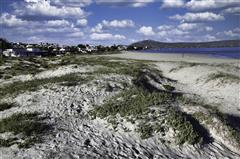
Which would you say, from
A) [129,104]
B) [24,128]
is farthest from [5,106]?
[129,104]

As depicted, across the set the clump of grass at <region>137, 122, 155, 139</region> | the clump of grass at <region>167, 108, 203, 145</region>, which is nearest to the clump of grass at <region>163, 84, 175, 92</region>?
the clump of grass at <region>167, 108, 203, 145</region>

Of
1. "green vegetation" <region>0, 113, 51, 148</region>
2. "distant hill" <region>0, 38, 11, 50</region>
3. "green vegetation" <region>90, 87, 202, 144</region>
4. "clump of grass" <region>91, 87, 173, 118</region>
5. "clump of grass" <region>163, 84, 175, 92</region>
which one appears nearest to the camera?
"green vegetation" <region>0, 113, 51, 148</region>

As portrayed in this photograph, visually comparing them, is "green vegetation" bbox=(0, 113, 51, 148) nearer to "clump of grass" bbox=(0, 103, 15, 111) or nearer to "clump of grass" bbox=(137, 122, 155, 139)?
"clump of grass" bbox=(0, 103, 15, 111)

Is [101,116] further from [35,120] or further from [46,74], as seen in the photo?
[46,74]

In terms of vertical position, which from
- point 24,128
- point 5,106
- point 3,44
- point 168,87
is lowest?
point 3,44

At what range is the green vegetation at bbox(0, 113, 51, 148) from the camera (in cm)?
1658

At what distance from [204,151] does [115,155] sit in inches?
203

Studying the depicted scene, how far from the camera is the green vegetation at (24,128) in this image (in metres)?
16.6

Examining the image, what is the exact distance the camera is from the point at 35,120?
66.2 ft

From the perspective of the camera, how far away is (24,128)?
18031 mm

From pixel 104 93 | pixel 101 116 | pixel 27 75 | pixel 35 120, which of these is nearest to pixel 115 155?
pixel 101 116

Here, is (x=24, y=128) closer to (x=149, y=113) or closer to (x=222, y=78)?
(x=149, y=113)

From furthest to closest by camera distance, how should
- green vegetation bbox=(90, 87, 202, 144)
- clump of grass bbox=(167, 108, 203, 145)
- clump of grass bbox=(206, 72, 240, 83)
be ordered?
clump of grass bbox=(206, 72, 240, 83), green vegetation bbox=(90, 87, 202, 144), clump of grass bbox=(167, 108, 203, 145)

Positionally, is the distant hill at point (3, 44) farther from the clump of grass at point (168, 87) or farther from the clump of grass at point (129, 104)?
the clump of grass at point (129, 104)
